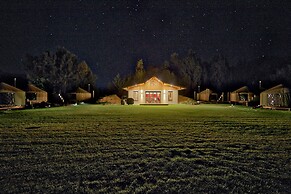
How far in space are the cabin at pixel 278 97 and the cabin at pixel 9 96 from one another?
3006 centimetres

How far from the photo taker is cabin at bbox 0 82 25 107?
1080 inches

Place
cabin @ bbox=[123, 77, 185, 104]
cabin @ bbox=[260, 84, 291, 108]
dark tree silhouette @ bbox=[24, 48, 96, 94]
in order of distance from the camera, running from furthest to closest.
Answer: dark tree silhouette @ bbox=[24, 48, 96, 94] → cabin @ bbox=[123, 77, 185, 104] → cabin @ bbox=[260, 84, 291, 108]

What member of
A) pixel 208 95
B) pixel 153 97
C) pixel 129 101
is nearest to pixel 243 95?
pixel 208 95

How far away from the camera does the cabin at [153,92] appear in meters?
36.4

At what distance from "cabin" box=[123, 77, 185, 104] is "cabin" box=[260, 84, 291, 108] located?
39.6ft

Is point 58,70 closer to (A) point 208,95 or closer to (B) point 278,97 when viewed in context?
(A) point 208,95

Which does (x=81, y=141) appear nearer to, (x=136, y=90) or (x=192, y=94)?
(x=136, y=90)

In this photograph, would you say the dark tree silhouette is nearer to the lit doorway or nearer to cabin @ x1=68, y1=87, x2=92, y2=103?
cabin @ x1=68, y1=87, x2=92, y2=103

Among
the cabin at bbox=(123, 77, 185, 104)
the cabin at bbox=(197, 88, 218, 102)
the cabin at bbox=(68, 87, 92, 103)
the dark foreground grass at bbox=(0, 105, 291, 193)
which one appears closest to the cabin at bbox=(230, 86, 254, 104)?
the cabin at bbox=(197, 88, 218, 102)

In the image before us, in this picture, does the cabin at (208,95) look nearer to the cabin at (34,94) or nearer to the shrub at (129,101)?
the shrub at (129,101)

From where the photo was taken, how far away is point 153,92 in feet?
120

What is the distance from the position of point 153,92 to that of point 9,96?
18.9 m

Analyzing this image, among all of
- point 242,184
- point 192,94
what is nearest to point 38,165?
point 242,184

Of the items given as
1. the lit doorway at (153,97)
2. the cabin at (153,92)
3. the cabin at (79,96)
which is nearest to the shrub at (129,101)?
the cabin at (153,92)
